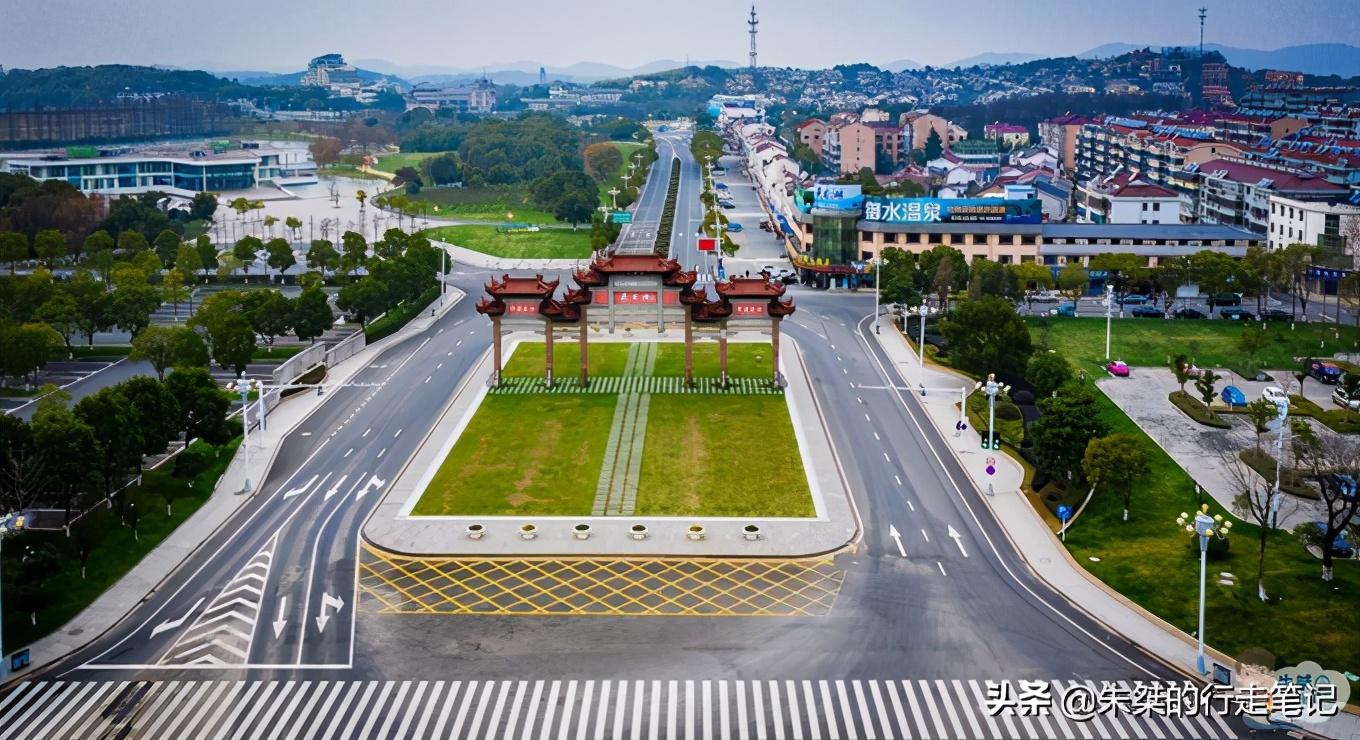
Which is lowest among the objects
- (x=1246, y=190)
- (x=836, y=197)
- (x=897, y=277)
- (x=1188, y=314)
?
(x=1188, y=314)

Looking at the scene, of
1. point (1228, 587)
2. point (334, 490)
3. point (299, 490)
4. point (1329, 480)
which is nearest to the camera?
point (1228, 587)

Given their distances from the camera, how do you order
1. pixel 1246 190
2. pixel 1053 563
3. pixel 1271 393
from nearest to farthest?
pixel 1053 563 → pixel 1271 393 → pixel 1246 190

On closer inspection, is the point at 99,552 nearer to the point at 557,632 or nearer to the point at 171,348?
the point at 557,632

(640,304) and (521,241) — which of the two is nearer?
(640,304)

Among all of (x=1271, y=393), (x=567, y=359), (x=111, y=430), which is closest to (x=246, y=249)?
(x=567, y=359)

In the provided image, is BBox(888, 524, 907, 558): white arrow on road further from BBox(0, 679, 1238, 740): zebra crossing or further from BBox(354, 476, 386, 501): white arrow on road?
BBox(354, 476, 386, 501): white arrow on road

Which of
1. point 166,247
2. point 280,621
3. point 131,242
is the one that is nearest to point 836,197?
point 166,247

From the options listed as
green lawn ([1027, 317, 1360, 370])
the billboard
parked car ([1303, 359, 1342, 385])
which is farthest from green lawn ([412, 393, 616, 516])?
the billboard

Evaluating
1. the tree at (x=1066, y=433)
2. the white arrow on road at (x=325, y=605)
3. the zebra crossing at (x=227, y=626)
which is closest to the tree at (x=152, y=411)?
the zebra crossing at (x=227, y=626)

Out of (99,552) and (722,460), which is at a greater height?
(722,460)
